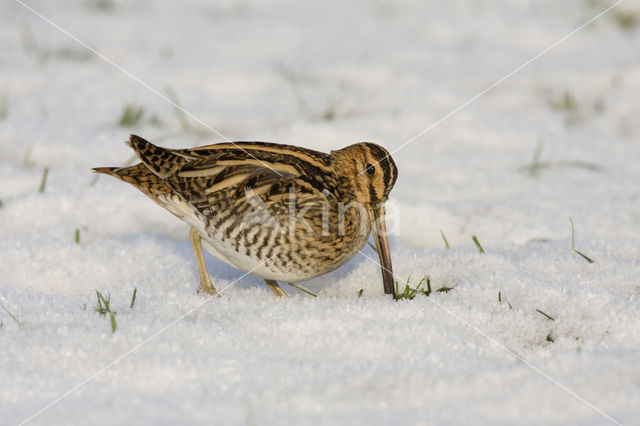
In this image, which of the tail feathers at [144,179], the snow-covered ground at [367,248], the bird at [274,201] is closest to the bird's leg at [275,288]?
the bird at [274,201]

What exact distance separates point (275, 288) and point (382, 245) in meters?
0.66

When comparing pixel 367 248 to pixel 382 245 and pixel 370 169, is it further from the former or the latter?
pixel 370 169

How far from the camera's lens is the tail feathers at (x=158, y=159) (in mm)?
4238

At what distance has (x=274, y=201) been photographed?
12.9ft

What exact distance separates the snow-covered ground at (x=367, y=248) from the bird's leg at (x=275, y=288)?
0.15m

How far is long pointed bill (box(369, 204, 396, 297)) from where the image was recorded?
4.07m

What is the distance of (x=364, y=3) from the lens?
11922 millimetres

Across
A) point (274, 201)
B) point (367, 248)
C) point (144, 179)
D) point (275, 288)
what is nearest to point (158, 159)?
point (144, 179)

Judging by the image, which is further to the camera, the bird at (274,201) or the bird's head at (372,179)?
the bird's head at (372,179)

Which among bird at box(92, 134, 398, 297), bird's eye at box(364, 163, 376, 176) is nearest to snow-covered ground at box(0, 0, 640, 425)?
bird at box(92, 134, 398, 297)

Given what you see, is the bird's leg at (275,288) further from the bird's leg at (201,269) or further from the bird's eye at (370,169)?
the bird's eye at (370,169)

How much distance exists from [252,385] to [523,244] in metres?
2.44

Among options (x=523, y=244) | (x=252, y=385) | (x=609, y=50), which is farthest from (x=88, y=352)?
(x=609, y=50)

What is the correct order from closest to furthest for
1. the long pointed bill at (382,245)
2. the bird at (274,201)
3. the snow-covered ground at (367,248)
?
the snow-covered ground at (367,248) → the bird at (274,201) → the long pointed bill at (382,245)
